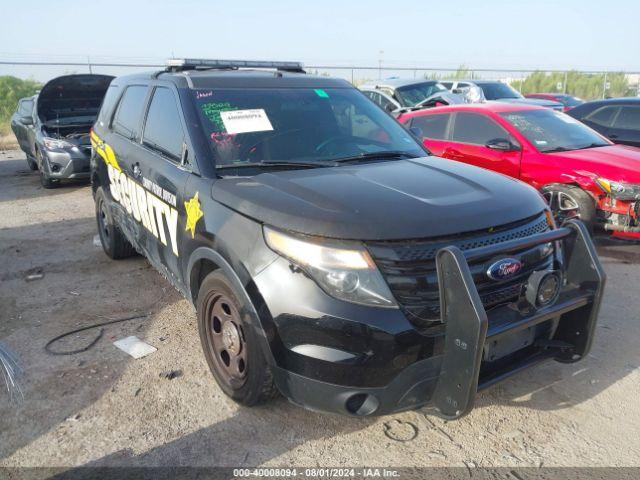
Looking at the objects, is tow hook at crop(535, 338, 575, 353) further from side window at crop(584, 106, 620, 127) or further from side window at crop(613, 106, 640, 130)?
side window at crop(584, 106, 620, 127)

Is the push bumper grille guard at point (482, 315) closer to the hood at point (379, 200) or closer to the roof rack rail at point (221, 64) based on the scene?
the hood at point (379, 200)

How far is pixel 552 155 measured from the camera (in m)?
6.21

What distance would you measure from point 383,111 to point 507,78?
28.5 meters

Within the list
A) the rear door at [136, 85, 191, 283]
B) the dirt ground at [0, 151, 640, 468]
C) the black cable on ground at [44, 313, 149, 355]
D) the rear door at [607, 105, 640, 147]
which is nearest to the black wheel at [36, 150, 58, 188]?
the dirt ground at [0, 151, 640, 468]

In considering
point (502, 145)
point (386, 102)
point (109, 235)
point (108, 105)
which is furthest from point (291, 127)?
point (386, 102)

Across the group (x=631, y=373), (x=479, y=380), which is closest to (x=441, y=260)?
(x=479, y=380)

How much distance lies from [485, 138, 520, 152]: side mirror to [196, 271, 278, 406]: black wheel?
14.7 feet

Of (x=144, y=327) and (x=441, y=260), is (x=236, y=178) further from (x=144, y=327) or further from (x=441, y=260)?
(x=144, y=327)

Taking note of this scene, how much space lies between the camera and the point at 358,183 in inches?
117

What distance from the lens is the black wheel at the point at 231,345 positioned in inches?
108

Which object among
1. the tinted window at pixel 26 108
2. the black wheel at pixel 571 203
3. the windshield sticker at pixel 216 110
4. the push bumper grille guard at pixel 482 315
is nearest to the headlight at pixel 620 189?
the black wheel at pixel 571 203

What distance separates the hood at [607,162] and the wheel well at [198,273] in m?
4.57

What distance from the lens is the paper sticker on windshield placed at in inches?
134

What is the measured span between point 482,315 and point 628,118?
7.73 m
